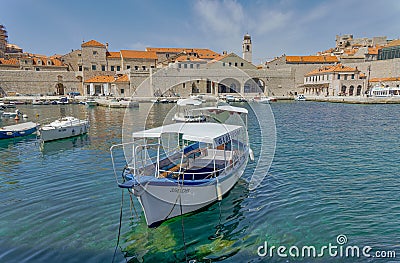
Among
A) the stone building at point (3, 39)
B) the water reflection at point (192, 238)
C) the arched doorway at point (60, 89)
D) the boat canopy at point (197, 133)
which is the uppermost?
the stone building at point (3, 39)

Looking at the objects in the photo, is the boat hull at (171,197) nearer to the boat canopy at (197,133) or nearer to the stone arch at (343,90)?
the boat canopy at (197,133)

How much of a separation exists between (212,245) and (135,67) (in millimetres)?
62511

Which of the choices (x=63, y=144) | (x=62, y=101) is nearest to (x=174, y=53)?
(x=62, y=101)

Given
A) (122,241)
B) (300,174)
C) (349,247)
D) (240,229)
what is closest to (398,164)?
(300,174)

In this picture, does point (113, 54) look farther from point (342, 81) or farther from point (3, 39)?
point (342, 81)

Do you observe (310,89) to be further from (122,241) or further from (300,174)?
(122,241)

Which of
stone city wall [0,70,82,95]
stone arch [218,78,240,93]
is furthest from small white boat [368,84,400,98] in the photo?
stone city wall [0,70,82,95]

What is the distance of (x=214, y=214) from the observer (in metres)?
7.98

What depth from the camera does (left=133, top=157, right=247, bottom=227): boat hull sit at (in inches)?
256

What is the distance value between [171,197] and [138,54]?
62.9 meters

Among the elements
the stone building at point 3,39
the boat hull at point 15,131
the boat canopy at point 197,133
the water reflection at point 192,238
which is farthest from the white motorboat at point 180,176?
the stone building at point 3,39

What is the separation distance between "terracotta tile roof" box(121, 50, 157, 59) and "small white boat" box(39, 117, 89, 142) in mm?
46288

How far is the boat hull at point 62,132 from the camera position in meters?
17.9

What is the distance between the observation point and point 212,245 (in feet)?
21.4
